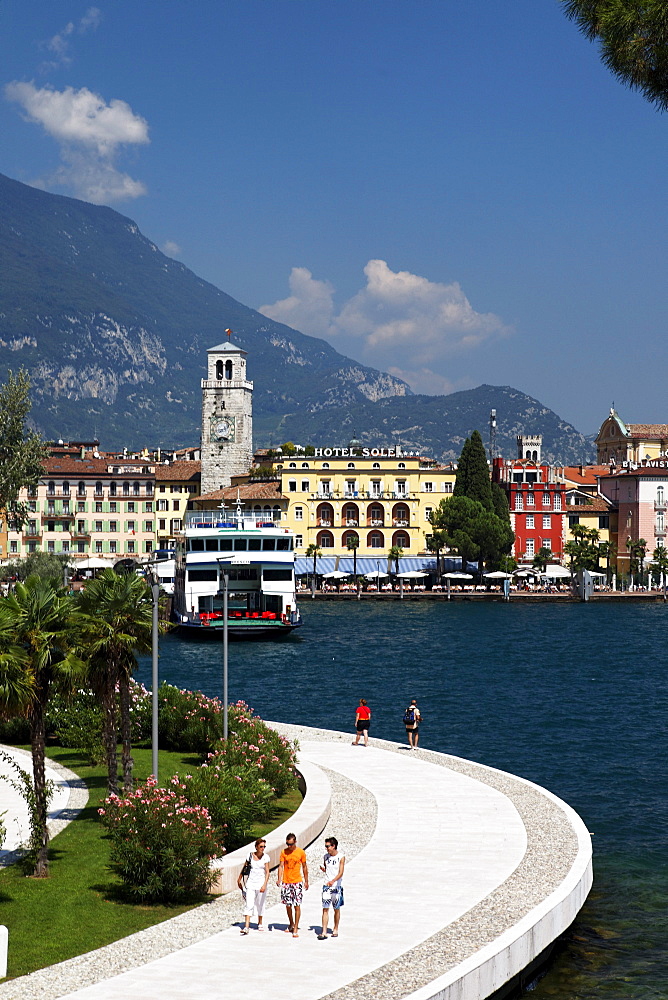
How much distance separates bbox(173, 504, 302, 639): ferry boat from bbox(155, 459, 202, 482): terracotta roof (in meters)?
53.5

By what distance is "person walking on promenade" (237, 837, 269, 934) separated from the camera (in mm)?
16984

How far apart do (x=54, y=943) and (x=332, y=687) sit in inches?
1557

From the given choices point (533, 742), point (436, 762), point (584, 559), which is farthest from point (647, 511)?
point (436, 762)

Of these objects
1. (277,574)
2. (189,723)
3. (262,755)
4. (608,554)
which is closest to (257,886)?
(262,755)

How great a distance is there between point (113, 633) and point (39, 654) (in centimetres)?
403

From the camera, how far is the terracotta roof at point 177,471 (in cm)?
13362

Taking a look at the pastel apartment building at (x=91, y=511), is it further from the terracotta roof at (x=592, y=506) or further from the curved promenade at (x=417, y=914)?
the curved promenade at (x=417, y=914)

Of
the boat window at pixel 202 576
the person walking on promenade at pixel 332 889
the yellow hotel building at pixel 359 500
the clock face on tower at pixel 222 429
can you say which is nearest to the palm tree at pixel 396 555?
the yellow hotel building at pixel 359 500

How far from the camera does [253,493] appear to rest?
124438 mm

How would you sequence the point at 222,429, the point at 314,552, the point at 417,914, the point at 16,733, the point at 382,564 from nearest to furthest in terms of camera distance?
1. the point at 417,914
2. the point at 16,733
3. the point at 314,552
4. the point at 382,564
5. the point at 222,429

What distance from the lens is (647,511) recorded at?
12669 centimetres

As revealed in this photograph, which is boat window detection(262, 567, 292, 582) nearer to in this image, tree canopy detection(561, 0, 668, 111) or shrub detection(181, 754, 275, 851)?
shrub detection(181, 754, 275, 851)

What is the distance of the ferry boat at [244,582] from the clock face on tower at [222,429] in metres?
54.9

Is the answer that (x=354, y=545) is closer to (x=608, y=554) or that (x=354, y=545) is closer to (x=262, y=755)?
(x=608, y=554)
